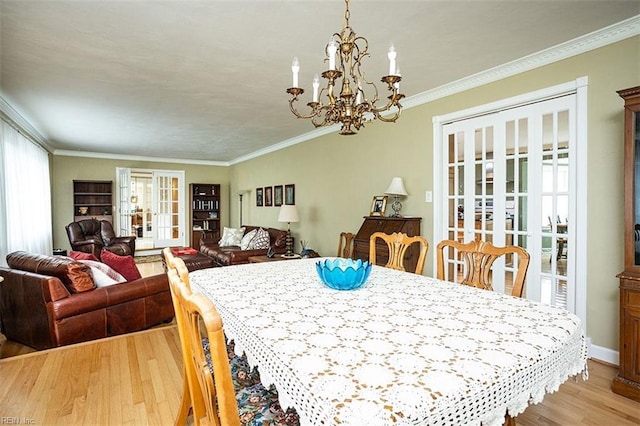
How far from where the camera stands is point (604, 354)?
2541mm

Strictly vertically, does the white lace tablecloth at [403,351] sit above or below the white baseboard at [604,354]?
above

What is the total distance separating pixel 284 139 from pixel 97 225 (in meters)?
4.18

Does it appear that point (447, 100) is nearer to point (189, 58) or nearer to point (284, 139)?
point (189, 58)

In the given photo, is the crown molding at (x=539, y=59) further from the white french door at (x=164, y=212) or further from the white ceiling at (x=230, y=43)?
the white french door at (x=164, y=212)

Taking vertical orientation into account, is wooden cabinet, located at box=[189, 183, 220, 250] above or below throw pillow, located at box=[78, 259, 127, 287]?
→ above

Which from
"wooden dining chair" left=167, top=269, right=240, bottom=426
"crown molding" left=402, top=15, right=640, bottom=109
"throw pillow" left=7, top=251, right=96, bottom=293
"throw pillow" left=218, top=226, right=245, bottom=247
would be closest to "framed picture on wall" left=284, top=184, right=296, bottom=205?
"throw pillow" left=218, top=226, right=245, bottom=247

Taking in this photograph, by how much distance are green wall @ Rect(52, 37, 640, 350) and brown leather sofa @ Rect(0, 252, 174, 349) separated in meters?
2.79

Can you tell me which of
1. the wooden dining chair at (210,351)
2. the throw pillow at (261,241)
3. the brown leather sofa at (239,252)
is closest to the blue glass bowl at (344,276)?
the wooden dining chair at (210,351)

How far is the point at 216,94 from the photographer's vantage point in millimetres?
3770

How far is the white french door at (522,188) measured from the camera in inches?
107

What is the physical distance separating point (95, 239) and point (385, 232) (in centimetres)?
570

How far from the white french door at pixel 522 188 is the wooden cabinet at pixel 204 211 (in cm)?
687

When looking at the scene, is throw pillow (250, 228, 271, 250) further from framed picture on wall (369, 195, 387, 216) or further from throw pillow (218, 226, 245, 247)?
framed picture on wall (369, 195, 387, 216)

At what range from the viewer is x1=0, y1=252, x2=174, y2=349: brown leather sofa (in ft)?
8.88
